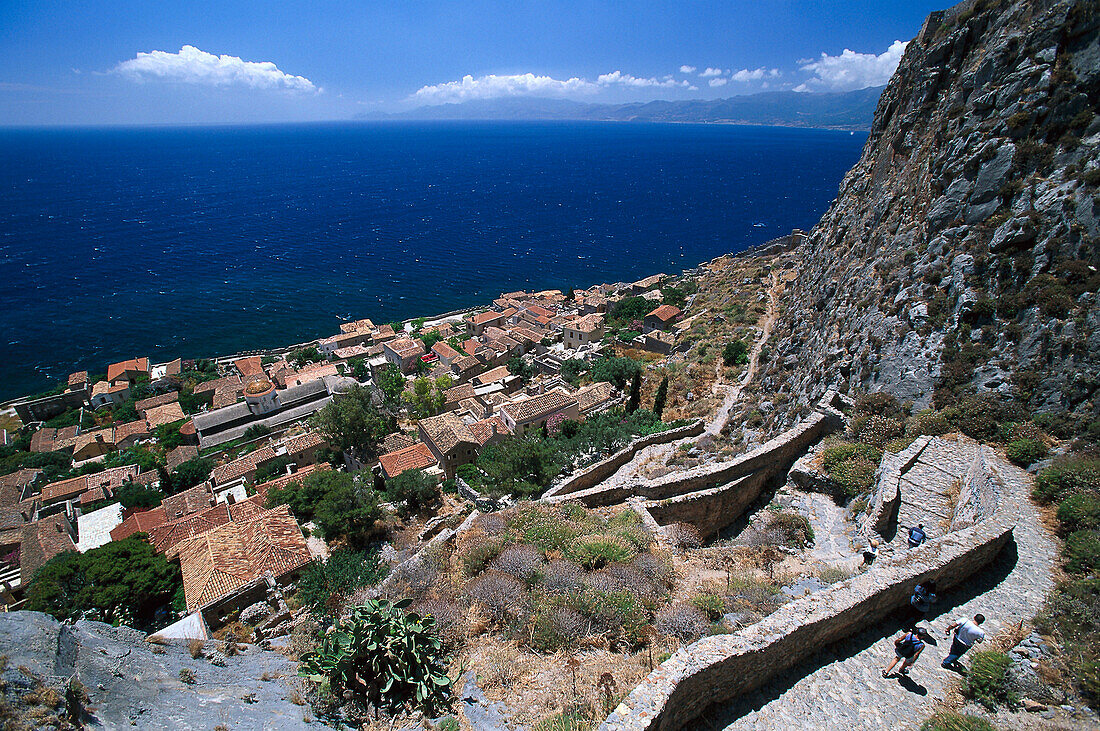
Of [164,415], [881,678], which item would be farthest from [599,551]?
[164,415]

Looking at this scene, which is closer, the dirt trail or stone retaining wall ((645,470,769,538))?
stone retaining wall ((645,470,769,538))

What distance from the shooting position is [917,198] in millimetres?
23172

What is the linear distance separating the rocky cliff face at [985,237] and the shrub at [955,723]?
415 inches

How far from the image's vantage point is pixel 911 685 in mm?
7906

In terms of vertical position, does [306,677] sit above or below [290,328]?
above

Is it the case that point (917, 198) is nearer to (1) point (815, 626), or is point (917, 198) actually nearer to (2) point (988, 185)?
(2) point (988, 185)

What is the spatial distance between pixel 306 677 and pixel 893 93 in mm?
40488

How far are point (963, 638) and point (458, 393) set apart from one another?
37.6m

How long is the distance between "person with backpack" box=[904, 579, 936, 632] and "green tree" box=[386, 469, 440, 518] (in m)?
20.9

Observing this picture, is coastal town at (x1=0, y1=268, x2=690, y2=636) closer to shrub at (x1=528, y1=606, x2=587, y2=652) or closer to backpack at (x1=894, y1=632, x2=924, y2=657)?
shrub at (x1=528, y1=606, x2=587, y2=652)

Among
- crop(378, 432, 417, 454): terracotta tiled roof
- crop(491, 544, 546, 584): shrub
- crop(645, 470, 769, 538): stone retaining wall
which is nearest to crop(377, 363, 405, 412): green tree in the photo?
crop(378, 432, 417, 454): terracotta tiled roof

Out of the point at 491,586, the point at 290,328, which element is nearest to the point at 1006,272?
the point at 491,586

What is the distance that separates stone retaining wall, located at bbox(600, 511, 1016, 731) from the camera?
685 centimetres

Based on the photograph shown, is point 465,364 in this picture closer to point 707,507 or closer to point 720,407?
point 720,407
